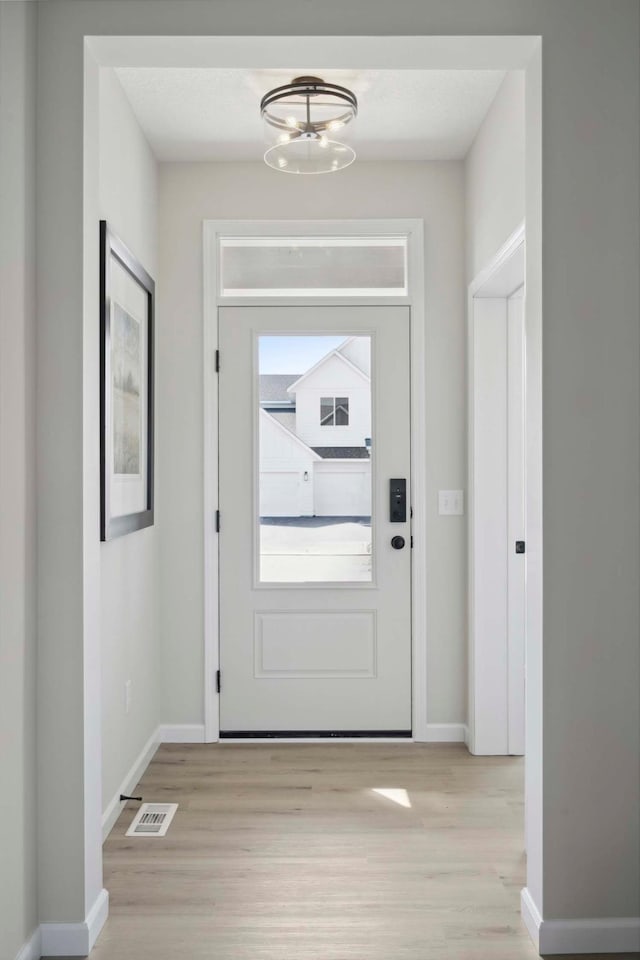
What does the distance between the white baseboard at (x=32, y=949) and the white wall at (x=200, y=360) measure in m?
1.63

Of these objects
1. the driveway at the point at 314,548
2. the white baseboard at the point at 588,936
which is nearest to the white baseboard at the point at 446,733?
the driveway at the point at 314,548

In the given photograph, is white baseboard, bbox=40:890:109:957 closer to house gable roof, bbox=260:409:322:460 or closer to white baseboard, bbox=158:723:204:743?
white baseboard, bbox=158:723:204:743

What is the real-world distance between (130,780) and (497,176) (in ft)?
9.13

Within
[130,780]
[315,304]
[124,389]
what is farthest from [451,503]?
[130,780]

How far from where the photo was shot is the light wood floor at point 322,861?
2.10 m

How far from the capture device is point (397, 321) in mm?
3660

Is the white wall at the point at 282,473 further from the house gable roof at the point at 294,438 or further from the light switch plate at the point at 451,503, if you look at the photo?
the light switch plate at the point at 451,503

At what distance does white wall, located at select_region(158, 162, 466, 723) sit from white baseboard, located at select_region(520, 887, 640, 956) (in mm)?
1594

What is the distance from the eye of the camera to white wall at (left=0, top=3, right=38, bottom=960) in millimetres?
1853

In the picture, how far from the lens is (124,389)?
297 centimetres

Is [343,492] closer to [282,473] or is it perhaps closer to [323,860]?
[282,473]

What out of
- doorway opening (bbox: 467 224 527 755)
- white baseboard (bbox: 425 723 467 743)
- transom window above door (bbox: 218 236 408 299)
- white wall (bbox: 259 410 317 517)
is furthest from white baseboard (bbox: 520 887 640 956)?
transom window above door (bbox: 218 236 408 299)

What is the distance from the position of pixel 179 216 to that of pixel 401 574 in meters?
1.96

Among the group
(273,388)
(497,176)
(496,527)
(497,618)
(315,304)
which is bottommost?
(497,618)
